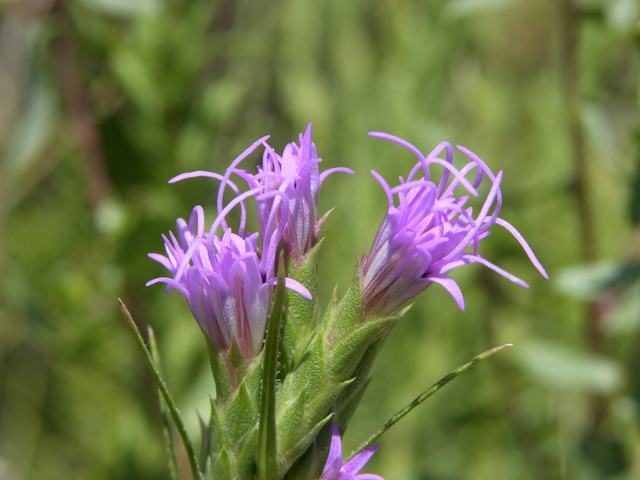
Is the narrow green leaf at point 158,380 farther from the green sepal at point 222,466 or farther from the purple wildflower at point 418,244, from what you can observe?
the purple wildflower at point 418,244

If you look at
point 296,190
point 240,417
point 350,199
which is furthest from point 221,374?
point 350,199

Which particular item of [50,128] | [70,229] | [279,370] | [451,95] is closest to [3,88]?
[70,229]

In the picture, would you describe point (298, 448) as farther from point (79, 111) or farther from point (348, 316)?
point (79, 111)

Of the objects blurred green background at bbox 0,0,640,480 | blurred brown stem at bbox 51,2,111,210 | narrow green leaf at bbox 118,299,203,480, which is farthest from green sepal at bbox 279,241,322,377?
blurred brown stem at bbox 51,2,111,210

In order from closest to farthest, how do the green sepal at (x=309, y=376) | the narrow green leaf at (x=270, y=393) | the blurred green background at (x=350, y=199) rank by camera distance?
1. the narrow green leaf at (x=270, y=393)
2. the green sepal at (x=309, y=376)
3. the blurred green background at (x=350, y=199)

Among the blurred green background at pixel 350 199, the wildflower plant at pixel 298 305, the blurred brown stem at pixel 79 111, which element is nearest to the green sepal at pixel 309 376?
the wildflower plant at pixel 298 305

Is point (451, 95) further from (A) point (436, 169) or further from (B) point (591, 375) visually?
(B) point (591, 375)
